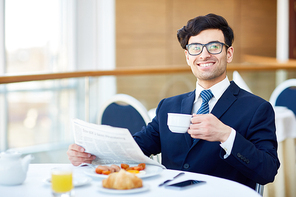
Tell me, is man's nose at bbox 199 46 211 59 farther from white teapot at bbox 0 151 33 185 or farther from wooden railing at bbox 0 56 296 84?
wooden railing at bbox 0 56 296 84

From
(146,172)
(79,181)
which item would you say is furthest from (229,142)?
(79,181)

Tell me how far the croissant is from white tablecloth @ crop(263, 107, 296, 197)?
1.83 metres

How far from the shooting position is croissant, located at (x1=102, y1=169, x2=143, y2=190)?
1012 millimetres

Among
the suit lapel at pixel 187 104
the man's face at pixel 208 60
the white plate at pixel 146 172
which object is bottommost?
the white plate at pixel 146 172

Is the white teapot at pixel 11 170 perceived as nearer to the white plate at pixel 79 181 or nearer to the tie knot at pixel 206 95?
the white plate at pixel 79 181

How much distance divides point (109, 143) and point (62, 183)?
0.32 meters

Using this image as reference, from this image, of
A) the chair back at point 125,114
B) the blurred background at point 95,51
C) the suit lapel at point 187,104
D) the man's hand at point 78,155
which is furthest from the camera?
the blurred background at point 95,51

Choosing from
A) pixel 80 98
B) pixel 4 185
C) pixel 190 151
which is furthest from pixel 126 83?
pixel 4 185

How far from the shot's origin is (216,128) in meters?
1.22

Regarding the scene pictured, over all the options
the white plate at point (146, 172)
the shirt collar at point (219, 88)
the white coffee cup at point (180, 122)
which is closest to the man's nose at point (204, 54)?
the shirt collar at point (219, 88)

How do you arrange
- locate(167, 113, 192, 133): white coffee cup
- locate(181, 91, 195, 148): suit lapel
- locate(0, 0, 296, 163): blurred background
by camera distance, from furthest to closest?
locate(0, 0, 296, 163): blurred background
locate(181, 91, 195, 148): suit lapel
locate(167, 113, 192, 133): white coffee cup

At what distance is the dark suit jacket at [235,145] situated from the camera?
1.27 meters

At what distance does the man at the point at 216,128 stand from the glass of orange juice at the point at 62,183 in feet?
1.31

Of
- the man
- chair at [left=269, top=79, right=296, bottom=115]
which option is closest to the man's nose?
the man
